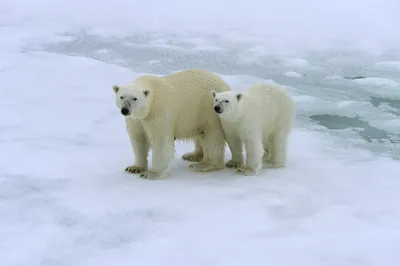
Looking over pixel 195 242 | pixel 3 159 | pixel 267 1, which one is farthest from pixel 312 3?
pixel 195 242

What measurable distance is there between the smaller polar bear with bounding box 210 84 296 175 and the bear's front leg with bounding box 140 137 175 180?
1.55 feet

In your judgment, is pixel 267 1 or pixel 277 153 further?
pixel 267 1

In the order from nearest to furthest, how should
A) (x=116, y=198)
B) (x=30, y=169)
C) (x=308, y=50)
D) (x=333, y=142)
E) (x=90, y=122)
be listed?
(x=116, y=198) → (x=30, y=169) → (x=333, y=142) → (x=90, y=122) → (x=308, y=50)

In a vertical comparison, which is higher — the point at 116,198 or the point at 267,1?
the point at 267,1

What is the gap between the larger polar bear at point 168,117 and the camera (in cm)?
438

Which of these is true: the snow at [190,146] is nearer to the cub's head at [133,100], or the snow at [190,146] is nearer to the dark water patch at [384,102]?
the dark water patch at [384,102]

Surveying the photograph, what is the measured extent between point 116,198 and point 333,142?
2554mm

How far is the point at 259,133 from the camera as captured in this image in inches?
188

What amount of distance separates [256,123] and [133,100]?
3.49 feet

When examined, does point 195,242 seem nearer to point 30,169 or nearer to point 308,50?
point 30,169

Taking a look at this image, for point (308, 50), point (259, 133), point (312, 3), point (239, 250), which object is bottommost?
point (239, 250)

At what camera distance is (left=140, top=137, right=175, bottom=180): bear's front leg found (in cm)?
454

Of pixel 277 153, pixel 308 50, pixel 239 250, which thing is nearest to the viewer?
pixel 239 250

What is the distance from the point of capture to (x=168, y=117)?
454 cm
